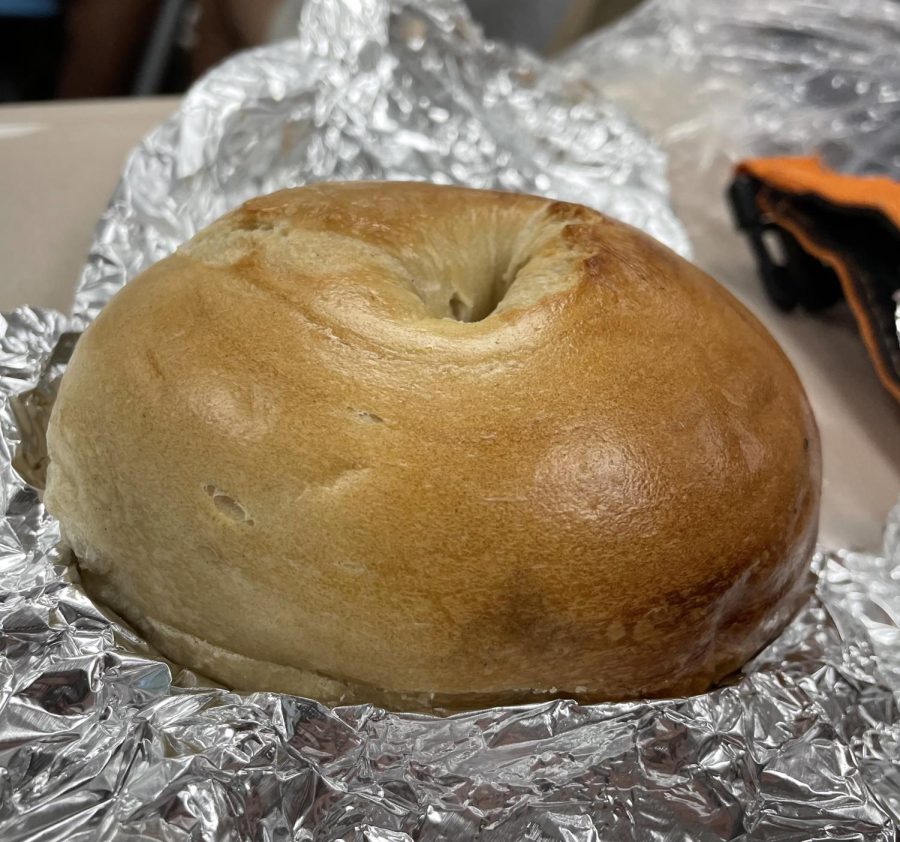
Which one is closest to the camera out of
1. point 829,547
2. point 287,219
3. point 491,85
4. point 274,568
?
point 274,568

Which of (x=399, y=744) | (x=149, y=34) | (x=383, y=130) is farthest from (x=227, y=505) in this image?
(x=149, y=34)

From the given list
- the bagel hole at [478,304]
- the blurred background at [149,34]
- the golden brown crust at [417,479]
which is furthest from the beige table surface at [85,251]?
the blurred background at [149,34]

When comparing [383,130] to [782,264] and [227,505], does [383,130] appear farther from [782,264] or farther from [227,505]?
[227,505]

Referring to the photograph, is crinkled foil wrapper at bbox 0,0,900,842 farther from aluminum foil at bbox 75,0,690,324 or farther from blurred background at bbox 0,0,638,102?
blurred background at bbox 0,0,638,102

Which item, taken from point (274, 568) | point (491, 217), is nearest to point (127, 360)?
point (274, 568)

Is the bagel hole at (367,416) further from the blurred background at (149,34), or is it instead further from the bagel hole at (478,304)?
the blurred background at (149,34)

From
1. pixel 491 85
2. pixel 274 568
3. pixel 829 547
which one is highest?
pixel 491 85

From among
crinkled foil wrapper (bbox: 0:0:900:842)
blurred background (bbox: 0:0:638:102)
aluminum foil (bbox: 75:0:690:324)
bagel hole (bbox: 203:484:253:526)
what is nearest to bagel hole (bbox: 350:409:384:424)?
bagel hole (bbox: 203:484:253:526)

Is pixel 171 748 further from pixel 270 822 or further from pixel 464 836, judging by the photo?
pixel 464 836
